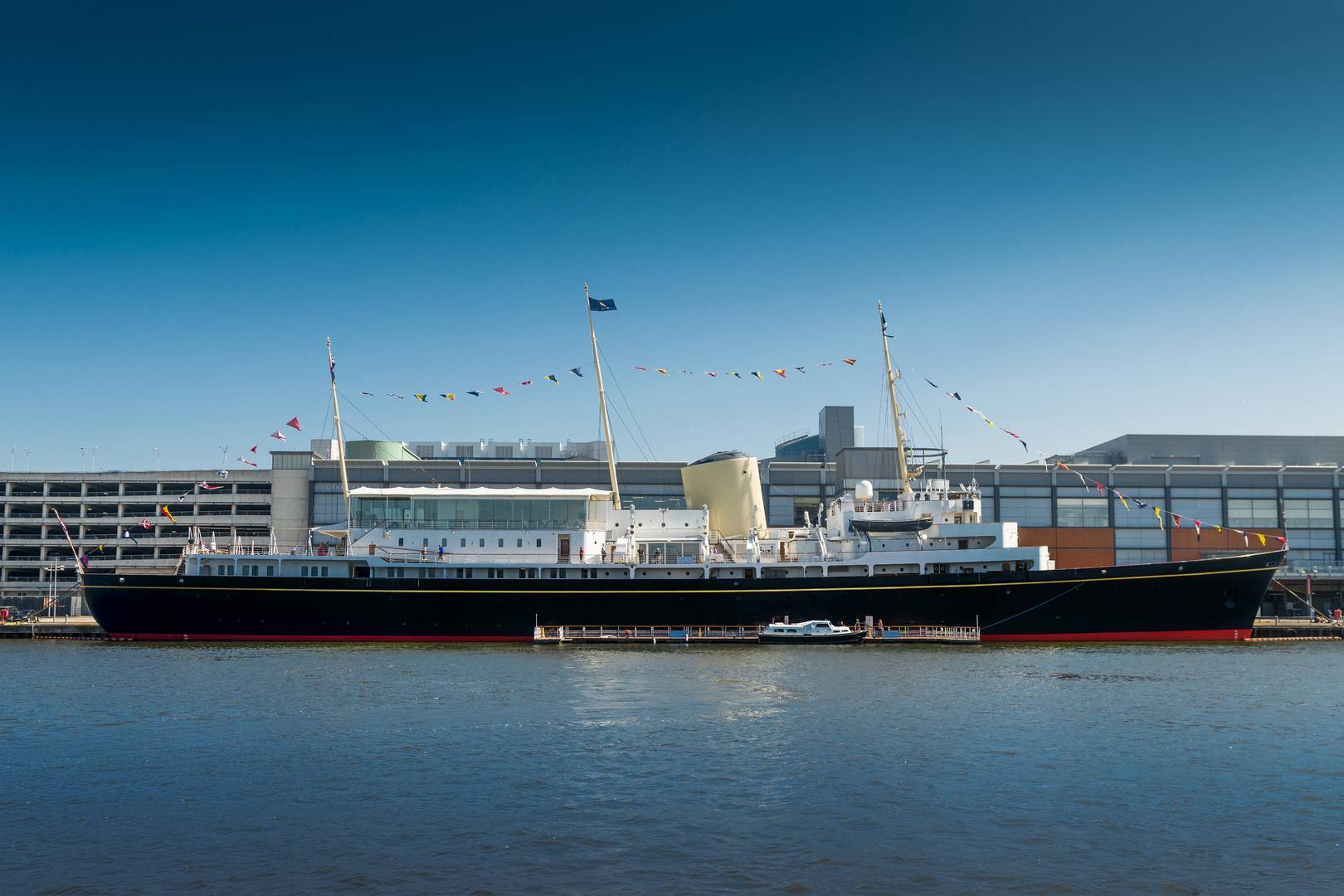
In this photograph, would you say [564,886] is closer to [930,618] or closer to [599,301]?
[930,618]

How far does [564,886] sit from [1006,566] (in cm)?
3860

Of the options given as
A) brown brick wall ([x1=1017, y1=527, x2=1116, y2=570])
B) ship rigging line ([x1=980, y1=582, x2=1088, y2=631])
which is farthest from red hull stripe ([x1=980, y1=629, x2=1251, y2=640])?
brown brick wall ([x1=1017, y1=527, x2=1116, y2=570])

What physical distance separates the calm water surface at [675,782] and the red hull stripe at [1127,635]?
1169 centimetres

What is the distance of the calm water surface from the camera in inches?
581

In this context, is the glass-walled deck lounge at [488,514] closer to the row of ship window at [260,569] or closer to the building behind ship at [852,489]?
the row of ship window at [260,569]

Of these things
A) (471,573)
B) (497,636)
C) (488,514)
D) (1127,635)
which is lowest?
(1127,635)

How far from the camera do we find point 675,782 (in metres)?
19.5

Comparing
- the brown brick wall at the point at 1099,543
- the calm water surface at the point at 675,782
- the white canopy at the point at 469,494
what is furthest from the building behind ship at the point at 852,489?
the calm water surface at the point at 675,782

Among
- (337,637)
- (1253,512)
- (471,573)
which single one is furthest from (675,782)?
(1253,512)

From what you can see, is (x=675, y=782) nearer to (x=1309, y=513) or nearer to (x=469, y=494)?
(x=469, y=494)

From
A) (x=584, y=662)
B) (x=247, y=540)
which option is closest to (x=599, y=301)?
(x=584, y=662)

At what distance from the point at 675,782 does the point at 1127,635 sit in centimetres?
3454

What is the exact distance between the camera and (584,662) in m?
39.4

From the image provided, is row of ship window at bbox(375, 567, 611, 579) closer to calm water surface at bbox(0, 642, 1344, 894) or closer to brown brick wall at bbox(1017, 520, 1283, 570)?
calm water surface at bbox(0, 642, 1344, 894)
